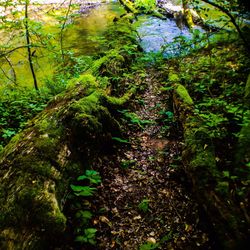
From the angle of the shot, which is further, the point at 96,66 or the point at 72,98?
the point at 96,66

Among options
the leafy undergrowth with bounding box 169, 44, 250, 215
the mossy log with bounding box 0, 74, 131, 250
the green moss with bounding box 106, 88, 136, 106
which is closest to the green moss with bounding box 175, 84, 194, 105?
the leafy undergrowth with bounding box 169, 44, 250, 215

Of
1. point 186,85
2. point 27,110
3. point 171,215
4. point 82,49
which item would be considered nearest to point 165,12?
point 82,49

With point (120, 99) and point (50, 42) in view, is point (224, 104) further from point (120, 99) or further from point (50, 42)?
point (50, 42)

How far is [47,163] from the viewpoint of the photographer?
3617mm

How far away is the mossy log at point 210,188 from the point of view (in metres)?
3.03

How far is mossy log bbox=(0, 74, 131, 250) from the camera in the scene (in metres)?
2.87

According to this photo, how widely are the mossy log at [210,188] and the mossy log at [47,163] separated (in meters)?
1.74

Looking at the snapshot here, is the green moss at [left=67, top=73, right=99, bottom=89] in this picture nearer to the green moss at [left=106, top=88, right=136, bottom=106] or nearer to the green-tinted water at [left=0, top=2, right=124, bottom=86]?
the green moss at [left=106, top=88, right=136, bottom=106]

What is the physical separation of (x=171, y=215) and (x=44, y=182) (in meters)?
1.96

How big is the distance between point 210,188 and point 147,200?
1.13 m

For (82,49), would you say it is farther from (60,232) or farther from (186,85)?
(60,232)

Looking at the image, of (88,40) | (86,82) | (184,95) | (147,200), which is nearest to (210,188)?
(147,200)

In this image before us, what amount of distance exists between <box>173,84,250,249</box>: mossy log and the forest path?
376 mm

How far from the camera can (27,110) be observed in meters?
6.88
